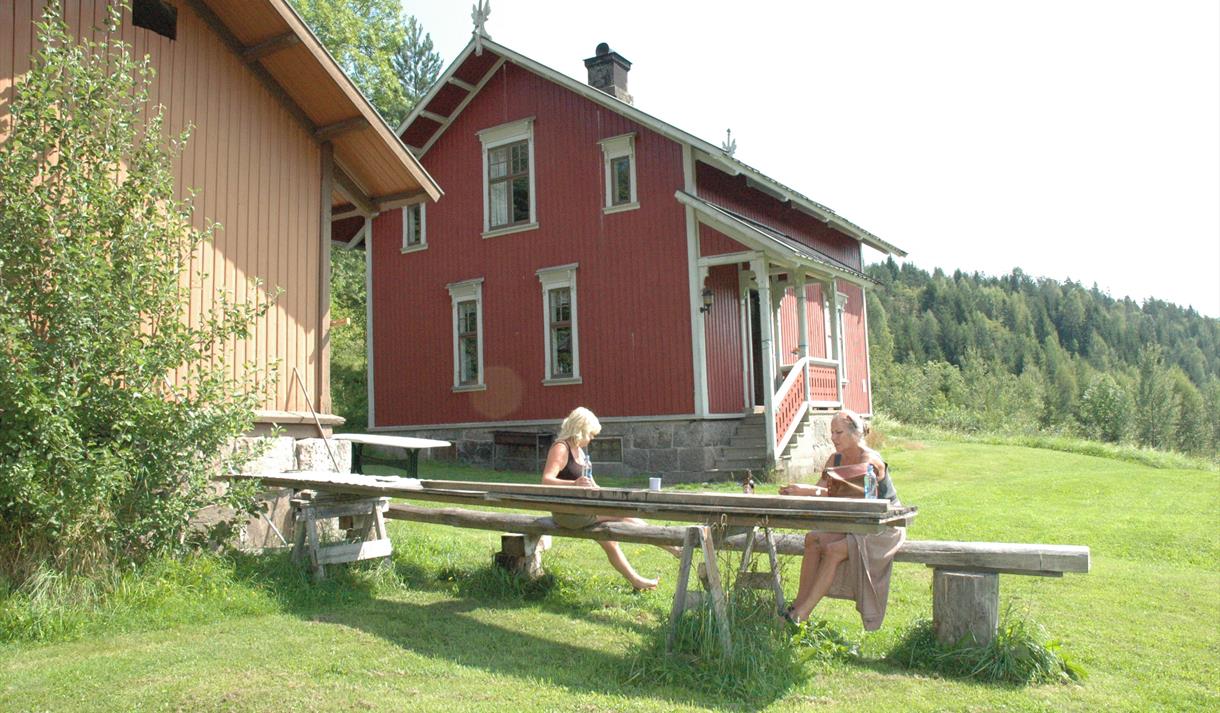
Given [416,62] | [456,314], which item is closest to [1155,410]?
[416,62]

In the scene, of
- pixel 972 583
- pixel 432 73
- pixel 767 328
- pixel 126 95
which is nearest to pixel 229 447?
pixel 126 95

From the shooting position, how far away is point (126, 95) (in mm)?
6738

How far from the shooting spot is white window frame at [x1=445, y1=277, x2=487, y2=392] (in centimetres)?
1862

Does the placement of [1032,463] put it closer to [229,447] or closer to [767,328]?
[767,328]

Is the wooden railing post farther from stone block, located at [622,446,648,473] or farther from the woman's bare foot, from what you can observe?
the woman's bare foot

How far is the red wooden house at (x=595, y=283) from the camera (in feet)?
53.3

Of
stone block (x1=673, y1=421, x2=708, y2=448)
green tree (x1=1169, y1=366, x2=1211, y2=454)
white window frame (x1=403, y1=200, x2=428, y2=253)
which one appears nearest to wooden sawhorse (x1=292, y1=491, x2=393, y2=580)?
stone block (x1=673, y1=421, x2=708, y2=448)

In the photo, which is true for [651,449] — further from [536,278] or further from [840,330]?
[840,330]

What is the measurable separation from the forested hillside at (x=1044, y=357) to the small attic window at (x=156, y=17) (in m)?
44.6

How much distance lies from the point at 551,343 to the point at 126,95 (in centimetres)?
1154

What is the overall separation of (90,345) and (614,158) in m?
12.2

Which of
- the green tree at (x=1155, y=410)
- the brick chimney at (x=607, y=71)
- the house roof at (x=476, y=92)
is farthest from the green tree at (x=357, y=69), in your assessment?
the green tree at (x=1155, y=410)

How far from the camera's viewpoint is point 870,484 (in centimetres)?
604

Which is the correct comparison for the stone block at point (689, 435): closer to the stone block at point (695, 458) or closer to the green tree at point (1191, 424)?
the stone block at point (695, 458)
